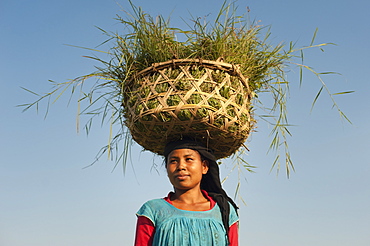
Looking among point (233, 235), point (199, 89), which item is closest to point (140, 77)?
point (199, 89)

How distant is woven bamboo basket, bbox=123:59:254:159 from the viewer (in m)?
3.60

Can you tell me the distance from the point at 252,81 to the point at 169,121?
0.85 meters

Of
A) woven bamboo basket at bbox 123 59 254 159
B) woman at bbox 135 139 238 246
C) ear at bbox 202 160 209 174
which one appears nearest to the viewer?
woven bamboo basket at bbox 123 59 254 159

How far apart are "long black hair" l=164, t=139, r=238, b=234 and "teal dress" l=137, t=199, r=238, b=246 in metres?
0.10

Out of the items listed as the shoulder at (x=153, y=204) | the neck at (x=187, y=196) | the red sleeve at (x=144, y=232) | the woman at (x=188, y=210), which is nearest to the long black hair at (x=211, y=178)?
the woman at (x=188, y=210)

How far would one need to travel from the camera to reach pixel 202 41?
3.92 metres

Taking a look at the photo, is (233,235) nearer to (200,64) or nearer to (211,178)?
(211,178)

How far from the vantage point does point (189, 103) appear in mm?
3582

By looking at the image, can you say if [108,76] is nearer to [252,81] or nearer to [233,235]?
[252,81]

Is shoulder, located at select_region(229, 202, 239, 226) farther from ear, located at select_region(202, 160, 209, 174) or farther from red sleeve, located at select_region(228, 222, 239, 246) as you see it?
ear, located at select_region(202, 160, 209, 174)

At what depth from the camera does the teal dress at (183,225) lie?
3.66m

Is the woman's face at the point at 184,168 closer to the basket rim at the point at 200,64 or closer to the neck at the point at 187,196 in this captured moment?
the neck at the point at 187,196

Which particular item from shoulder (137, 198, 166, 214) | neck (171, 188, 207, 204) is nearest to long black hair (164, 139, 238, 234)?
neck (171, 188, 207, 204)

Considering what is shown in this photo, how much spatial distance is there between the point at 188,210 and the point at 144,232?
0.37 meters
